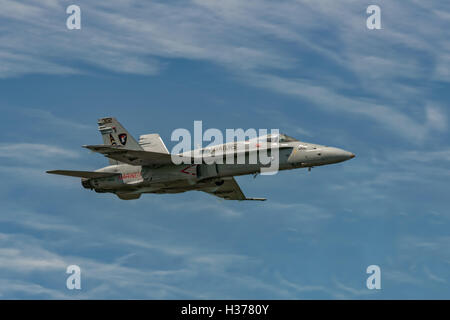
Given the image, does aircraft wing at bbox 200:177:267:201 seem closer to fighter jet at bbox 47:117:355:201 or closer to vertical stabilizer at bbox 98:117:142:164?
fighter jet at bbox 47:117:355:201

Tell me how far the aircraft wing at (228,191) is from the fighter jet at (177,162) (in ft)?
9.76

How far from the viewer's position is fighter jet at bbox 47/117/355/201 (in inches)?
2621

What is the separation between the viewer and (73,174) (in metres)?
70.4

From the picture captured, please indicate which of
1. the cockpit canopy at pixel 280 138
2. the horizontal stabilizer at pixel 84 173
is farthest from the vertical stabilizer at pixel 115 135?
the cockpit canopy at pixel 280 138

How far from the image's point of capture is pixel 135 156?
68.1 metres

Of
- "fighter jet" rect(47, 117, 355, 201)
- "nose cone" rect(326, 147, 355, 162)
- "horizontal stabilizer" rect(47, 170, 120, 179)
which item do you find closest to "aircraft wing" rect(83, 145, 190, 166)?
"fighter jet" rect(47, 117, 355, 201)

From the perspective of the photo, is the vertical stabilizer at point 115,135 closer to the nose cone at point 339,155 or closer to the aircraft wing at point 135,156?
the aircraft wing at point 135,156
